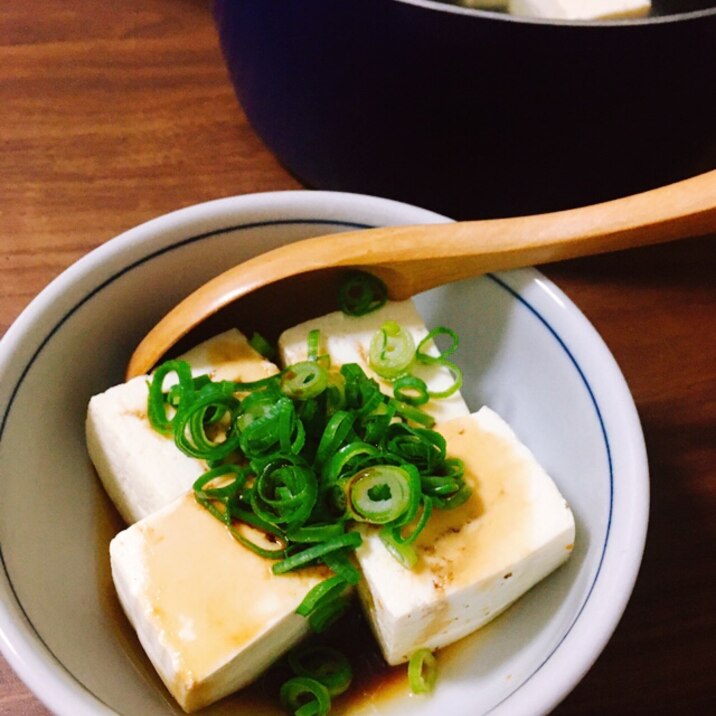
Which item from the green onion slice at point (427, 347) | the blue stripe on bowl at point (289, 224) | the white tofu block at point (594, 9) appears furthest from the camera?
the white tofu block at point (594, 9)

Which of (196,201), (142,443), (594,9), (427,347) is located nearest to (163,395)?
(142,443)

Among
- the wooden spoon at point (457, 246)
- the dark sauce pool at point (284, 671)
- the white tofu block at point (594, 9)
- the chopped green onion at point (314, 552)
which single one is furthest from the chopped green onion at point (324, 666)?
the white tofu block at point (594, 9)

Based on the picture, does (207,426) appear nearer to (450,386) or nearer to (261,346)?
(261,346)

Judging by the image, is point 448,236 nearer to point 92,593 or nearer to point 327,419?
point 327,419

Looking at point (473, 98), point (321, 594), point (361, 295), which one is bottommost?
point (321, 594)

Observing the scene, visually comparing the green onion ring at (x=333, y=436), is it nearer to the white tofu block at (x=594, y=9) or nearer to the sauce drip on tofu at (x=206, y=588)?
the sauce drip on tofu at (x=206, y=588)
